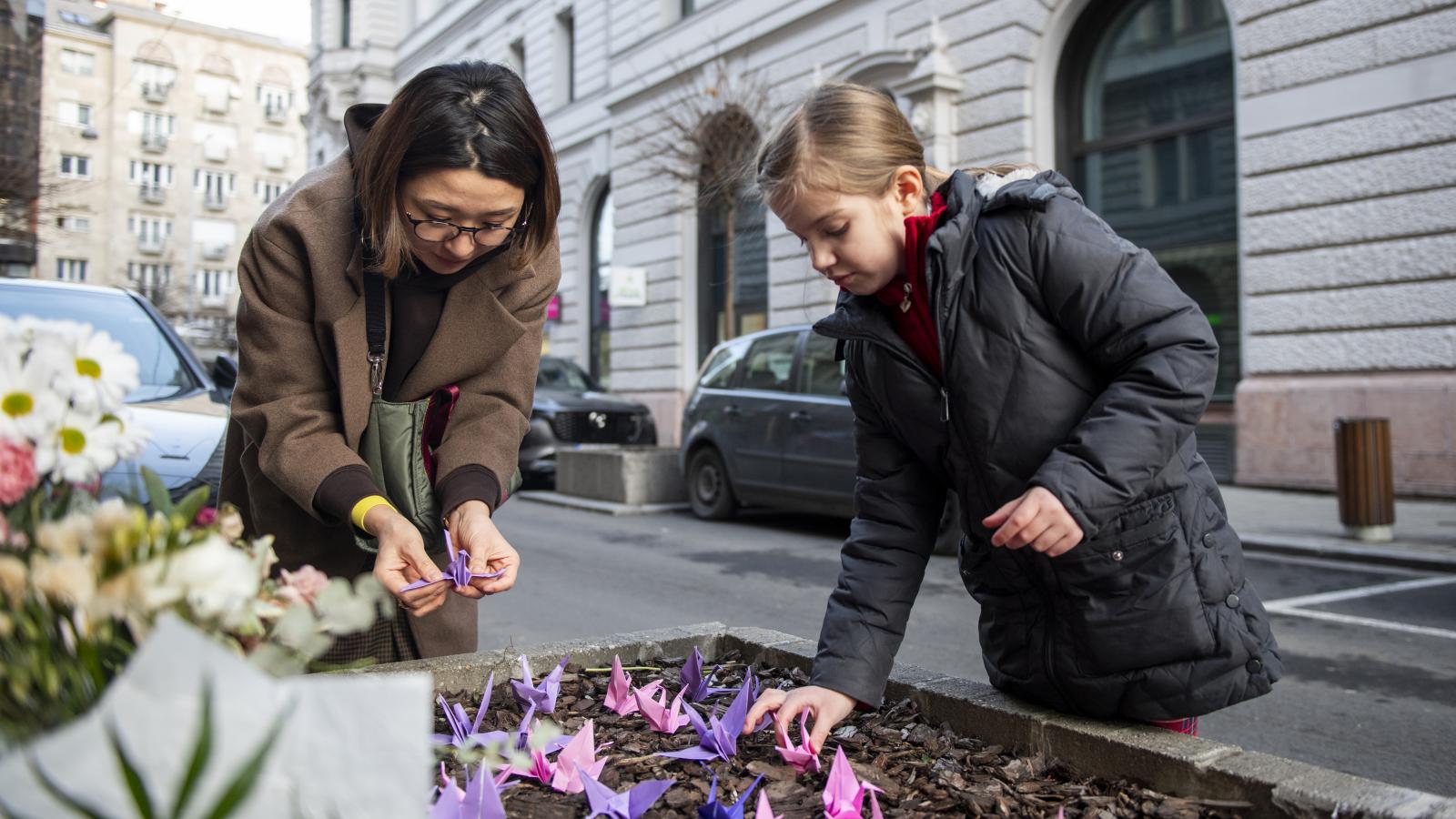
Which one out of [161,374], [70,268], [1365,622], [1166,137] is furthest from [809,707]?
[70,268]

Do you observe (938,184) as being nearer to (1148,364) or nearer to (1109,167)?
(1148,364)

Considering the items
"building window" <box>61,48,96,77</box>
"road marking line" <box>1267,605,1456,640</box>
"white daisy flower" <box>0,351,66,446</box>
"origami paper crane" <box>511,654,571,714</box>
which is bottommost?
"road marking line" <box>1267,605,1456,640</box>

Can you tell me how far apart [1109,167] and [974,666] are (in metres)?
9.87

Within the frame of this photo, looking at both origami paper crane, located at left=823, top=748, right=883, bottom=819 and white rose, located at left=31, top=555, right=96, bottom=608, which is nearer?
white rose, located at left=31, top=555, right=96, bottom=608

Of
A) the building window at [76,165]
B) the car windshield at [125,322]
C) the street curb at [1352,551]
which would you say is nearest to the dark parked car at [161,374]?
the car windshield at [125,322]

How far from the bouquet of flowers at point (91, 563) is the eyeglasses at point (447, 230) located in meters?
1.08

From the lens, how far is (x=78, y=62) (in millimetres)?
59875

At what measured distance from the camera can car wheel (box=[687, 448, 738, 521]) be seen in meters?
10.1

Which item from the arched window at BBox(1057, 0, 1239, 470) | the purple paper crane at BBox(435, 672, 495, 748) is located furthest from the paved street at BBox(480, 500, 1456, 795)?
the arched window at BBox(1057, 0, 1239, 470)

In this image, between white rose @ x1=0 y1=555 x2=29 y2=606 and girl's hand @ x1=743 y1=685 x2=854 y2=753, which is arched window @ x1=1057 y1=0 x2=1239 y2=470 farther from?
white rose @ x1=0 y1=555 x2=29 y2=606

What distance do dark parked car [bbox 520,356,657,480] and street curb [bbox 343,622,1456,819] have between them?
10.4 metres

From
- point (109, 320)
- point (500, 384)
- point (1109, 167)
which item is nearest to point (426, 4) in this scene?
point (1109, 167)

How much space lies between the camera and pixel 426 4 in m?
31.0

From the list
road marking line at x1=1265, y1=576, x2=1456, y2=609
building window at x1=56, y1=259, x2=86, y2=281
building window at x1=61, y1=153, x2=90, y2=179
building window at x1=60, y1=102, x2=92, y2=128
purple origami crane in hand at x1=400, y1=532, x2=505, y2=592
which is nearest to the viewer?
purple origami crane in hand at x1=400, y1=532, x2=505, y2=592
